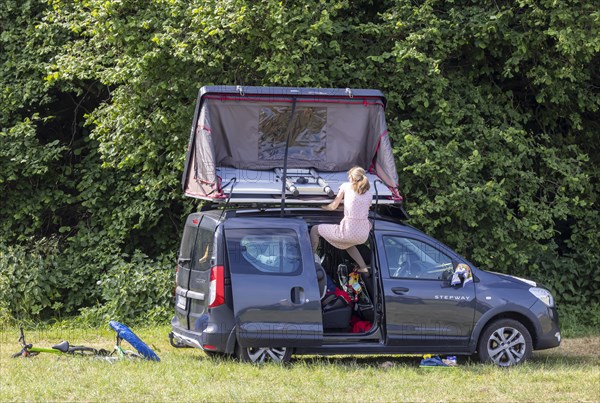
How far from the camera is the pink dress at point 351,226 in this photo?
10711 millimetres

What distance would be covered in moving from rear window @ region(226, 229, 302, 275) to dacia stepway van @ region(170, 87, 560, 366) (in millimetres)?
13

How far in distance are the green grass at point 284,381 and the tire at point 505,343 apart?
20 centimetres

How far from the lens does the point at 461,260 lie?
11.0 metres

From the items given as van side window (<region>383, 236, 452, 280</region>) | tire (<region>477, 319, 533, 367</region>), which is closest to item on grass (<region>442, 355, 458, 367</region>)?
tire (<region>477, 319, 533, 367</region>)

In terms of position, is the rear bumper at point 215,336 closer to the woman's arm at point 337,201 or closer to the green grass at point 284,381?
the green grass at point 284,381

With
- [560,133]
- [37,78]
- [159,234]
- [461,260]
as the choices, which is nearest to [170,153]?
[159,234]

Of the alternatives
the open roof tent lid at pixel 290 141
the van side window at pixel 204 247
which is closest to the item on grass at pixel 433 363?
the open roof tent lid at pixel 290 141

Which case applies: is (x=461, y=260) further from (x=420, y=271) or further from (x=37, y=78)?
(x=37, y=78)

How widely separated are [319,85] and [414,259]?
4.12 m

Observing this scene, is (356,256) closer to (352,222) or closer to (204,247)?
(352,222)

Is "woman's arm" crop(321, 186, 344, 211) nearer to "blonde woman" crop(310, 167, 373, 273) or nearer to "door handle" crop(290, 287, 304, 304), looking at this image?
"blonde woman" crop(310, 167, 373, 273)

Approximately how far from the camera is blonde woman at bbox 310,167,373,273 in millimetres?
10719

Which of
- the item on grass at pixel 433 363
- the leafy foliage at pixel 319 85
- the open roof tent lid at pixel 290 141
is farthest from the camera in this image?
the leafy foliage at pixel 319 85

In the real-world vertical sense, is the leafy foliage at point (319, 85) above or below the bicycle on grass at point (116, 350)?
above
